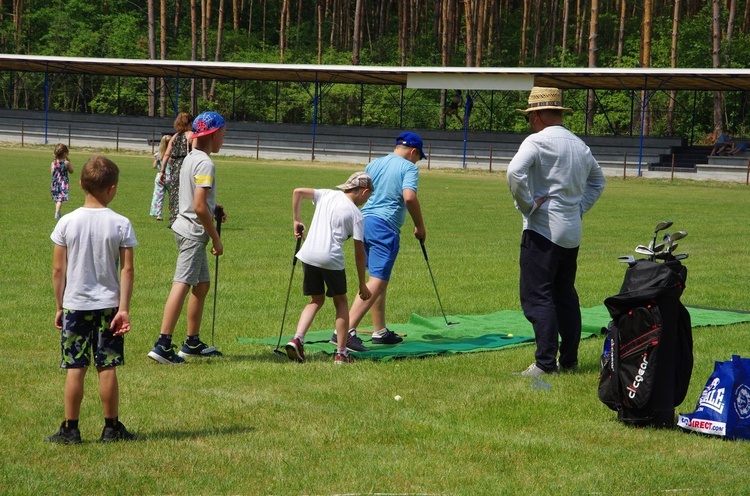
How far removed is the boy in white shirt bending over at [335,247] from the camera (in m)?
7.39

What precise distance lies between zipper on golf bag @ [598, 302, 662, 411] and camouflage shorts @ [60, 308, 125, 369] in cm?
285

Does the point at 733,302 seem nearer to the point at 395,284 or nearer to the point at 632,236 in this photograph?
the point at 395,284

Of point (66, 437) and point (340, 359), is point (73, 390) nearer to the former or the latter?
→ point (66, 437)

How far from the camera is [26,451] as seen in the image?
5.12m

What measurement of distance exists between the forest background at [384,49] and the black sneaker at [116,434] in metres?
42.2

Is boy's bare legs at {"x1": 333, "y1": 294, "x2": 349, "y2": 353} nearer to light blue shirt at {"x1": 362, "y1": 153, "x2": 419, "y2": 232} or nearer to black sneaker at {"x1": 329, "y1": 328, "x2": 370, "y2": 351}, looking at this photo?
black sneaker at {"x1": 329, "y1": 328, "x2": 370, "y2": 351}

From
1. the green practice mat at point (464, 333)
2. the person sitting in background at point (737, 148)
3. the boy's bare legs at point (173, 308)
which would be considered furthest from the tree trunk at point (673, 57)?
the boy's bare legs at point (173, 308)

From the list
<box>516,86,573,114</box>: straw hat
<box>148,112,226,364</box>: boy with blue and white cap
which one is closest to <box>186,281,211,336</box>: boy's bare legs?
<box>148,112,226,364</box>: boy with blue and white cap

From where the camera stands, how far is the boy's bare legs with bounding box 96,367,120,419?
5219 millimetres

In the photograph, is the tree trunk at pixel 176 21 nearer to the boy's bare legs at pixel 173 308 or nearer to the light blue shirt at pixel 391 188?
the light blue shirt at pixel 391 188

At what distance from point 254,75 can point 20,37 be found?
3036 cm

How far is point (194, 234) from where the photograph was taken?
7430mm

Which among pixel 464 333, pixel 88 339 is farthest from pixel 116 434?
pixel 464 333

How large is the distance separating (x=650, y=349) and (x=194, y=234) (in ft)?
11.3
